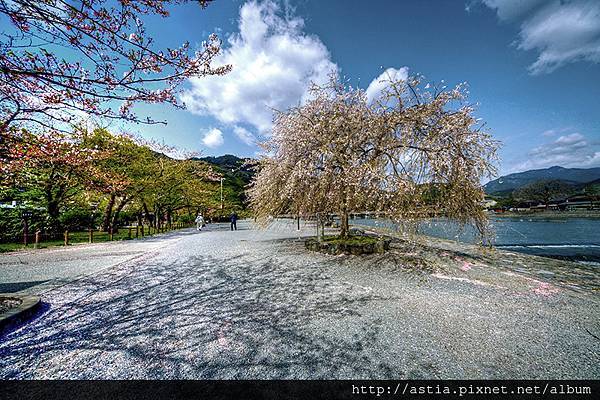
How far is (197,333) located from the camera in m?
3.34

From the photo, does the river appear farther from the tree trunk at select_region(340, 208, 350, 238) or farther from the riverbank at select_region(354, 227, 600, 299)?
the tree trunk at select_region(340, 208, 350, 238)

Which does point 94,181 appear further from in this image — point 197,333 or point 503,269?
point 503,269

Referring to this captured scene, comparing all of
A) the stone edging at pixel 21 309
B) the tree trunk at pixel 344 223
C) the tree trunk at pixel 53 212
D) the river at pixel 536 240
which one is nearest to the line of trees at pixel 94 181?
the tree trunk at pixel 53 212

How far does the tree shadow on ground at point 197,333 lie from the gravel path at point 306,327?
18mm

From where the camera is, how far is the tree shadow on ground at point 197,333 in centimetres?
261

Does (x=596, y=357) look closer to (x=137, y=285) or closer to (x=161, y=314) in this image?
(x=161, y=314)

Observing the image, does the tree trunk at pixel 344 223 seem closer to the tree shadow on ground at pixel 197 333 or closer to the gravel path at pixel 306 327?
the gravel path at pixel 306 327

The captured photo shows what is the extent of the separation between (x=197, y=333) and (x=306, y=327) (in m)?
1.55

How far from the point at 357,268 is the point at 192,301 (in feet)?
14.5

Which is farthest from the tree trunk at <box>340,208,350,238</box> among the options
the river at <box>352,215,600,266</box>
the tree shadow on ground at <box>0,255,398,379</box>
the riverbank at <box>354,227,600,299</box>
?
the tree shadow on ground at <box>0,255,398,379</box>

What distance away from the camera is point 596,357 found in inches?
110

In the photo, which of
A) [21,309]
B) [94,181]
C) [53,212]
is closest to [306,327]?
[21,309]

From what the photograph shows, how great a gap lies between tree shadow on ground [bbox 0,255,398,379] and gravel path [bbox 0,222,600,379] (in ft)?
0.06

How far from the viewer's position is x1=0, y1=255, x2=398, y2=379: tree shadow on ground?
103 inches
